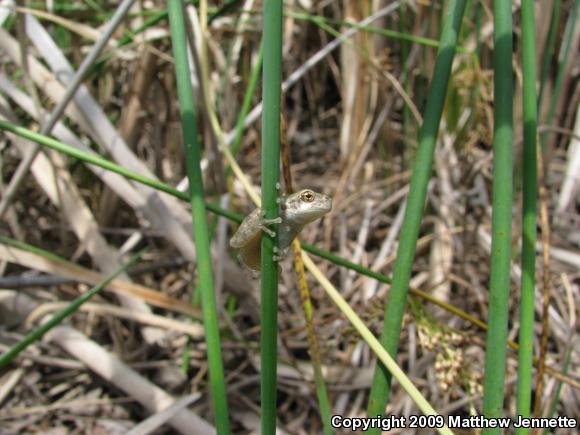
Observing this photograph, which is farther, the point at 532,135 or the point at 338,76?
the point at 338,76

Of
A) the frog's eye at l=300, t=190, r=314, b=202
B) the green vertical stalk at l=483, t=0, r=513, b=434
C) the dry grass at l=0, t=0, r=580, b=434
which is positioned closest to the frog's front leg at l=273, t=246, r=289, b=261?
the frog's eye at l=300, t=190, r=314, b=202

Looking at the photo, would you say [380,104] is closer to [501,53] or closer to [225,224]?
[225,224]

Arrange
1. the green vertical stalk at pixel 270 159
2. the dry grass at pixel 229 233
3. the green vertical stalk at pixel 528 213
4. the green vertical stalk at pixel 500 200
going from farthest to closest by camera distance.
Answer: the dry grass at pixel 229 233, the green vertical stalk at pixel 528 213, the green vertical stalk at pixel 500 200, the green vertical stalk at pixel 270 159

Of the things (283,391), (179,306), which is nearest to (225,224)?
(179,306)

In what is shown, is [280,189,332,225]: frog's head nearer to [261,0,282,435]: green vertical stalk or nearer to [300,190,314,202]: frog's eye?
[300,190,314,202]: frog's eye

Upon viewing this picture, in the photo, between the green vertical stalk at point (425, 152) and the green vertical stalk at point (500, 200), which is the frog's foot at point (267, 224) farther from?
the green vertical stalk at point (500, 200)

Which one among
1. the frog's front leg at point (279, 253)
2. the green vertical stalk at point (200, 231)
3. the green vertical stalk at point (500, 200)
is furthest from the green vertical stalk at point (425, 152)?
the green vertical stalk at point (200, 231)
